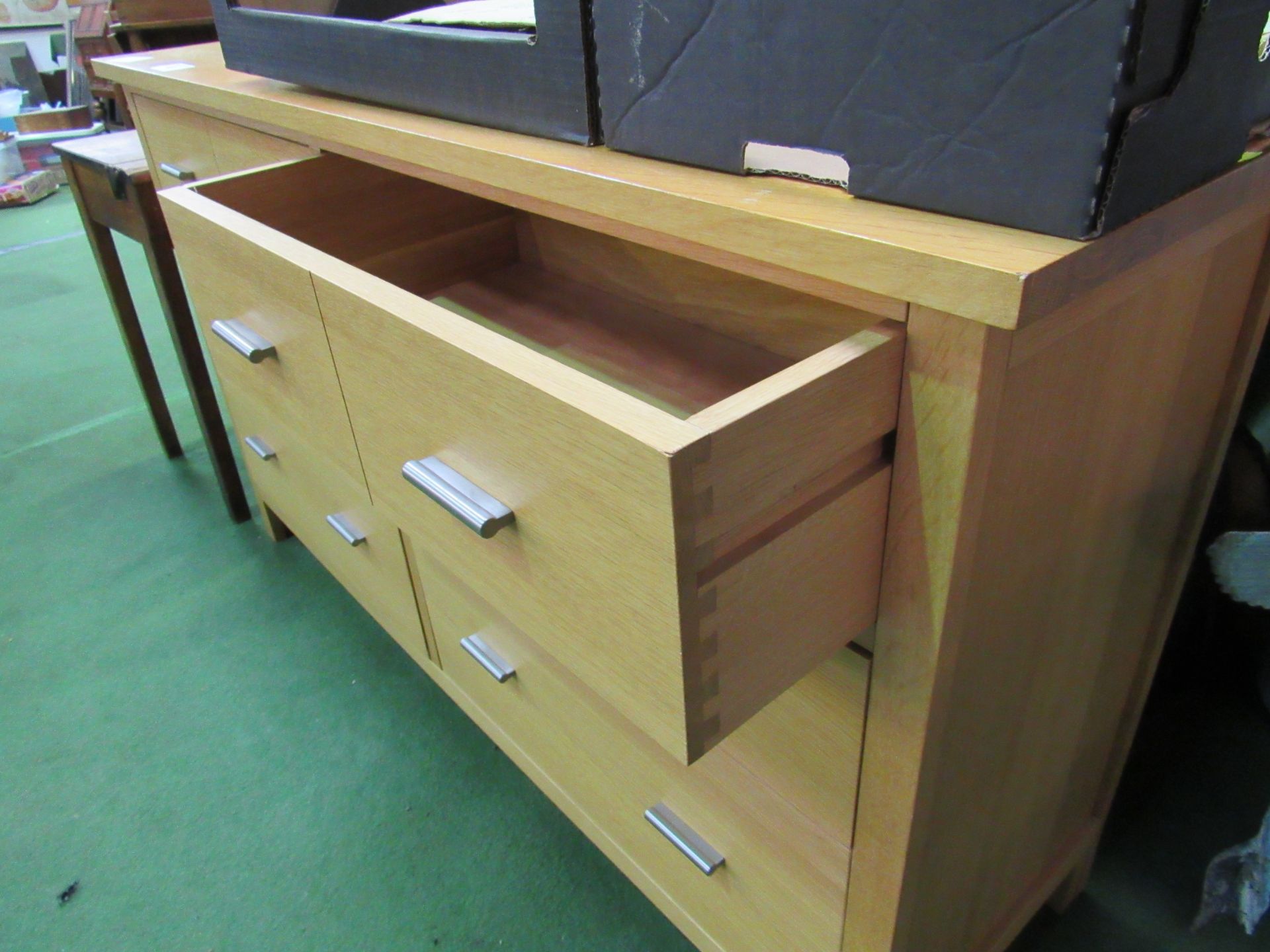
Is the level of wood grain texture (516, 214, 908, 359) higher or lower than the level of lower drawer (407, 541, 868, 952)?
higher

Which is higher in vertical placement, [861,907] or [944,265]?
[944,265]

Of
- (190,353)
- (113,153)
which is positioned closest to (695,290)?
(190,353)

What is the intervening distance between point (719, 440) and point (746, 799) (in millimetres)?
332

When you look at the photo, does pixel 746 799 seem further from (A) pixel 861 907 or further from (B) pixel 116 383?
(B) pixel 116 383

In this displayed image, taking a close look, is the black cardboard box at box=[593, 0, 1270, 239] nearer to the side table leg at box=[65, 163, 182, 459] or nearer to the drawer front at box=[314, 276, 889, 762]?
the drawer front at box=[314, 276, 889, 762]

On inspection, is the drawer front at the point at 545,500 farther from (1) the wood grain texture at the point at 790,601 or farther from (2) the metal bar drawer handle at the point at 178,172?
(2) the metal bar drawer handle at the point at 178,172

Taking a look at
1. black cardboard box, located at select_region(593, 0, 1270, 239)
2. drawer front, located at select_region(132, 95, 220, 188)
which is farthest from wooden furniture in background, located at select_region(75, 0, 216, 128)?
black cardboard box, located at select_region(593, 0, 1270, 239)

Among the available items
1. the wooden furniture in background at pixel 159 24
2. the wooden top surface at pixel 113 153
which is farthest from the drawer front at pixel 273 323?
the wooden furniture in background at pixel 159 24

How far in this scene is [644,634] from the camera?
37cm

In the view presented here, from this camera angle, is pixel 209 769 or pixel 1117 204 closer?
pixel 1117 204

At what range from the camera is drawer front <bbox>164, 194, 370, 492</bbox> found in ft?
1.82

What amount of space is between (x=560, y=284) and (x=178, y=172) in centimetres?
56

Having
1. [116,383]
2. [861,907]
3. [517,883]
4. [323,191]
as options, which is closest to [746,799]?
[861,907]

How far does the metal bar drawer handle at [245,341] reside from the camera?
24.8 inches
